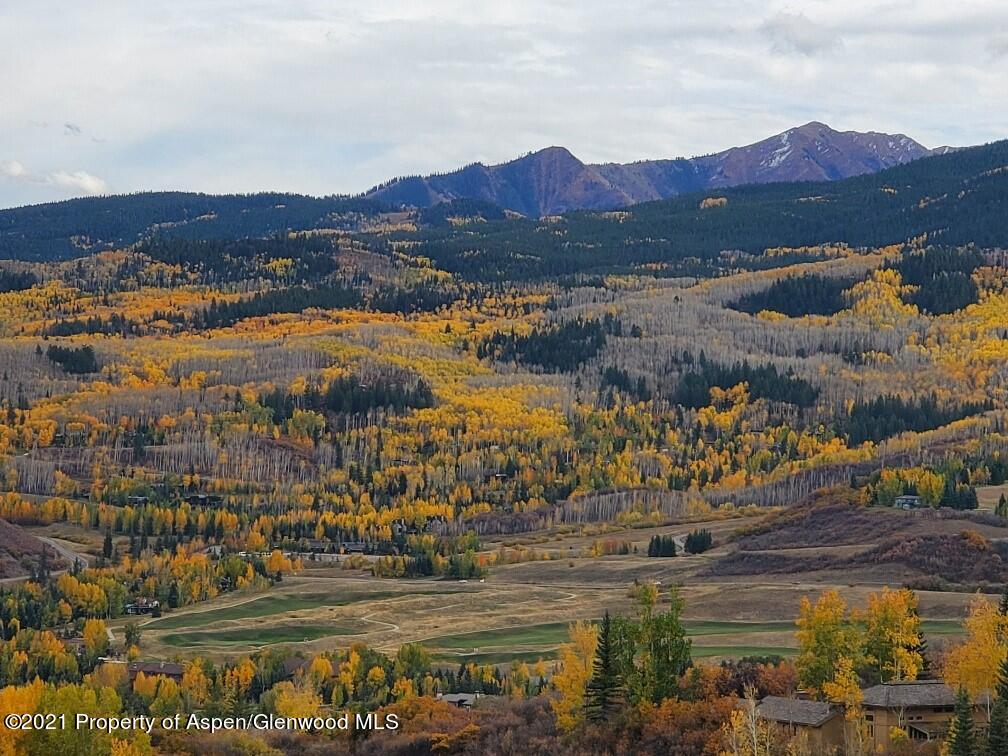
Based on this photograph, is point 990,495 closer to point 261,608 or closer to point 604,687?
point 261,608

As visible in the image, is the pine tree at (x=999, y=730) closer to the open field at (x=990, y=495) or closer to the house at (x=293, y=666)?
the house at (x=293, y=666)

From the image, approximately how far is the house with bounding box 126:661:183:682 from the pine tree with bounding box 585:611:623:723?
37839 millimetres

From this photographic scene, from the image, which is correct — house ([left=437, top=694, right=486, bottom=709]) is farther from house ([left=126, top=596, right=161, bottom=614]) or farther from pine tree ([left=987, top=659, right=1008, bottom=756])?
house ([left=126, top=596, right=161, bottom=614])

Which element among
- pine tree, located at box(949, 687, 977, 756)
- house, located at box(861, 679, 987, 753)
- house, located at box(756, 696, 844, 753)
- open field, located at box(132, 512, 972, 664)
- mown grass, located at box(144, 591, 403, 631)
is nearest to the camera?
pine tree, located at box(949, 687, 977, 756)

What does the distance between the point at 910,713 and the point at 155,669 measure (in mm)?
56478

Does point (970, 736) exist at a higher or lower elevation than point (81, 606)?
higher

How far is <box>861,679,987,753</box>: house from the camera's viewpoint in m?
73.3

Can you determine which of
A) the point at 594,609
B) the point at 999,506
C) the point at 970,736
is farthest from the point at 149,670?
the point at 999,506

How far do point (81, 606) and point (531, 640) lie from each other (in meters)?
41.0

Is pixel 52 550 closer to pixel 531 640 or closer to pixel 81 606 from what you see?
pixel 81 606

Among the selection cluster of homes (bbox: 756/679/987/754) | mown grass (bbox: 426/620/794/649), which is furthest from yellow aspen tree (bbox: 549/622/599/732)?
mown grass (bbox: 426/620/794/649)

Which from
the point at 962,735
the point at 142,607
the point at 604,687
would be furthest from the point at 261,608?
the point at 962,735

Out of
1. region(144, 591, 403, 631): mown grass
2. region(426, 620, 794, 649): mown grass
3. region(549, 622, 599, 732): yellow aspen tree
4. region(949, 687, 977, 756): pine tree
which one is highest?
region(949, 687, 977, 756): pine tree

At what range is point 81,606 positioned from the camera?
141 meters
